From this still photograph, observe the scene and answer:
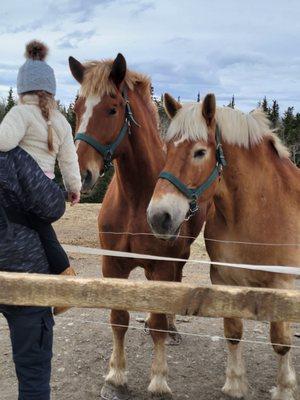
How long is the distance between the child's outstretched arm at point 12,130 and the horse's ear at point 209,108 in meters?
Answer: 1.28

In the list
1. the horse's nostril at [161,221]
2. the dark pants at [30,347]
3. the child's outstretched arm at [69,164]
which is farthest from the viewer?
the horse's nostril at [161,221]

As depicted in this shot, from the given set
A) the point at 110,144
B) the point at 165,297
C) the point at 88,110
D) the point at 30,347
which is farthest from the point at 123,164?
the point at 165,297

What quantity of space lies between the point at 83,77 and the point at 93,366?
2.57 m

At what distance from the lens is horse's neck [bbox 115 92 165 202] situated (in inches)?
140

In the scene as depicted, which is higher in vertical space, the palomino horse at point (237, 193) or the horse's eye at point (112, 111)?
the horse's eye at point (112, 111)

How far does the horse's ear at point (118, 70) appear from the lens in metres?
3.39

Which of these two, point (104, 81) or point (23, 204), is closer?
point (23, 204)

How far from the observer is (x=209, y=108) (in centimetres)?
295

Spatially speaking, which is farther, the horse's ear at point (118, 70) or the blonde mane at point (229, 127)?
the horse's ear at point (118, 70)

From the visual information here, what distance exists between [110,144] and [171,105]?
571 millimetres

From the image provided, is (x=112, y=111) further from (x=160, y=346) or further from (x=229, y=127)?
(x=160, y=346)

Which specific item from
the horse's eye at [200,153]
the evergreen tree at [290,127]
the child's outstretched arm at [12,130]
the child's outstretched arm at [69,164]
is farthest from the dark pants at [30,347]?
the evergreen tree at [290,127]

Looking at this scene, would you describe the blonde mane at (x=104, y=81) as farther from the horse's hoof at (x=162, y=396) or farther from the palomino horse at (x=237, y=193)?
the horse's hoof at (x=162, y=396)

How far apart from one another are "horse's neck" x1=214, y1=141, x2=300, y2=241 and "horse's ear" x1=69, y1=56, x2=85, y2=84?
1.39 meters
